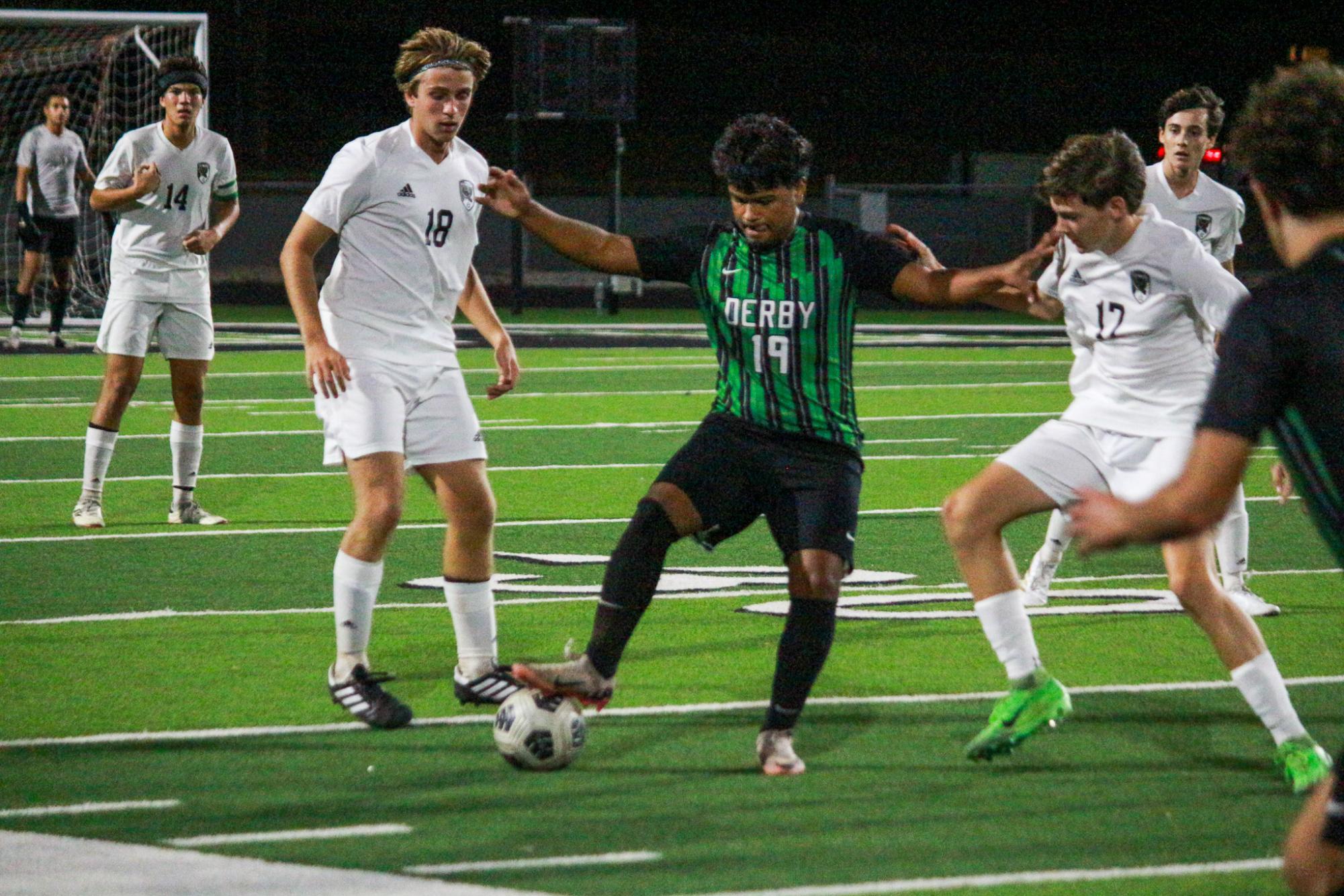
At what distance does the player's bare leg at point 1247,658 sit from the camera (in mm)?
5527

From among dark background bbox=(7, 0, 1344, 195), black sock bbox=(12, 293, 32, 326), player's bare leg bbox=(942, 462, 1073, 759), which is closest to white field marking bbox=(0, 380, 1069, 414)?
black sock bbox=(12, 293, 32, 326)

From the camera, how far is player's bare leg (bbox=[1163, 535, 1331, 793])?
5527 mm

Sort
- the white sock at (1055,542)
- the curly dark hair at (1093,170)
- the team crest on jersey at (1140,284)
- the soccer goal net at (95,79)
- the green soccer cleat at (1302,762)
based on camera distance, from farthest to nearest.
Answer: the soccer goal net at (95,79) < the white sock at (1055,542) < the team crest on jersey at (1140,284) < the curly dark hair at (1093,170) < the green soccer cleat at (1302,762)

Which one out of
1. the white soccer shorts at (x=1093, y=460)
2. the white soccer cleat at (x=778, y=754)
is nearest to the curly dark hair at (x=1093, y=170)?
the white soccer shorts at (x=1093, y=460)

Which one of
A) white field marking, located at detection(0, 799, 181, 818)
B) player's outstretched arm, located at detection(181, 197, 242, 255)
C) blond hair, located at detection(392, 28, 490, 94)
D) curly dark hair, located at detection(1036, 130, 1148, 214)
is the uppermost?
blond hair, located at detection(392, 28, 490, 94)

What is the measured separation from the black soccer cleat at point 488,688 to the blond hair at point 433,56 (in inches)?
75.3

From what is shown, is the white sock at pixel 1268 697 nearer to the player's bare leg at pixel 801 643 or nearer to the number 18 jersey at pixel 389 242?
the player's bare leg at pixel 801 643

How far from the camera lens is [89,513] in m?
10.6

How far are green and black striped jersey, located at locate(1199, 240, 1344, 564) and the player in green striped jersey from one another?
2.33 meters

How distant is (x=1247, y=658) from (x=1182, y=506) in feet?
8.27

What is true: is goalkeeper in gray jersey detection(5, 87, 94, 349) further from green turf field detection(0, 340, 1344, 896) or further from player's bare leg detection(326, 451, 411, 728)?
player's bare leg detection(326, 451, 411, 728)

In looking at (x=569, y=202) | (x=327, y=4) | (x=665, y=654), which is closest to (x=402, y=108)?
(x=327, y=4)

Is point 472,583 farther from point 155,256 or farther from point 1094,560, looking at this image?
point 155,256

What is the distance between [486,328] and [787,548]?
173 centimetres
